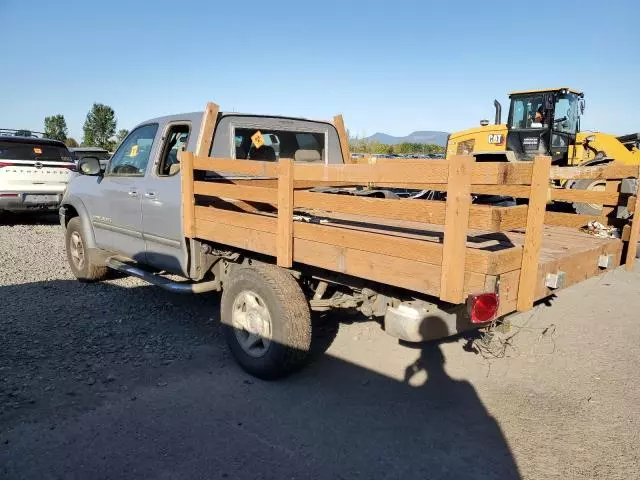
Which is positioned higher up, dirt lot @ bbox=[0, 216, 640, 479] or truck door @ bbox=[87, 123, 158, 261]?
truck door @ bbox=[87, 123, 158, 261]

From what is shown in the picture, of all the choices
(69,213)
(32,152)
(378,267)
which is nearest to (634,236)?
(378,267)

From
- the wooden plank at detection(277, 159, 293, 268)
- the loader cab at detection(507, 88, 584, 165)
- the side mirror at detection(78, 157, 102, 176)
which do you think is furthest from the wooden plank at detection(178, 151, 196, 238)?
the loader cab at detection(507, 88, 584, 165)

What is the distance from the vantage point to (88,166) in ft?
17.8

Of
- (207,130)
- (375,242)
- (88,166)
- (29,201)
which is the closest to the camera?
(375,242)

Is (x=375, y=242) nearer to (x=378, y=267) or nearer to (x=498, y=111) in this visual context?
(x=378, y=267)

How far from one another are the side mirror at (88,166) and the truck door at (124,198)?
6.1 inches

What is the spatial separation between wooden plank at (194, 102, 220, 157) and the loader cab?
841 centimetres

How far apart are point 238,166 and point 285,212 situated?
66 cm

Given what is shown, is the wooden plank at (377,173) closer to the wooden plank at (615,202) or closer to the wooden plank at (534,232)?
the wooden plank at (534,232)

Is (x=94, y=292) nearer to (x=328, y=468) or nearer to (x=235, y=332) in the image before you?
(x=235, y=332)

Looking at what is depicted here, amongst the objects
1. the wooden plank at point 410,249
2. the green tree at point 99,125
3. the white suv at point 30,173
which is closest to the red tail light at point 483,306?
the wooden plank at point 410,249

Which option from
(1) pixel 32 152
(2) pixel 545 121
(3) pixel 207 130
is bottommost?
(1) pixel 32 152

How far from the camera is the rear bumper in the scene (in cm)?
1038

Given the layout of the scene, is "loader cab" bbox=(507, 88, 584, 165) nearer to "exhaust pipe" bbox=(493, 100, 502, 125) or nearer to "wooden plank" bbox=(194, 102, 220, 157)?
"exhaust pipe" bbox=(493, 100, 502, 125)
